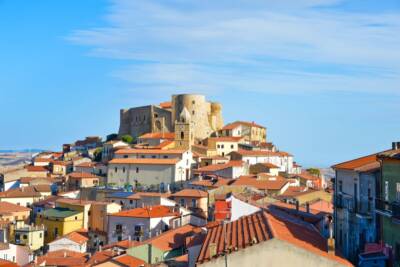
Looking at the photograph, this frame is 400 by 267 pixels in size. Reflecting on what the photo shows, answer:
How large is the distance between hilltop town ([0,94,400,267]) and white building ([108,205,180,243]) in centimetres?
9

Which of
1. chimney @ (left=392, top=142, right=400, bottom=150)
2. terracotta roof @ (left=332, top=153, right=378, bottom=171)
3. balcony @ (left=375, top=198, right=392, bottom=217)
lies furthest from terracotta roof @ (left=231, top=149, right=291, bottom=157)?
balcony @ (left=375, top=198, right=392, bottom=217)

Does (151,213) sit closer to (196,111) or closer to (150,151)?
(150,151)

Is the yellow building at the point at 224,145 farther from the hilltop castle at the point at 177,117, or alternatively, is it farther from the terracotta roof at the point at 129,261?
the terracotta roof at the point at 129,261

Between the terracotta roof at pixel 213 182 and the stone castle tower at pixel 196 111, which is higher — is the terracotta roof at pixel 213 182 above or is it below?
below

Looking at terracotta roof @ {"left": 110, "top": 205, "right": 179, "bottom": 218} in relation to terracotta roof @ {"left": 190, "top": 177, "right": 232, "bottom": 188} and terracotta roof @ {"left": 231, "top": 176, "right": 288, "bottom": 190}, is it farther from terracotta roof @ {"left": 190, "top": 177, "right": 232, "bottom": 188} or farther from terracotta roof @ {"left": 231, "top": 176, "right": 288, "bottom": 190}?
terracotta roof @ {"left": 190, "top": 177, "right": 232, "bottom": 188}

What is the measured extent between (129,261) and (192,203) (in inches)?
1001

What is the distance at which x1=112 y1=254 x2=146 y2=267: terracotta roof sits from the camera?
29.9 metres

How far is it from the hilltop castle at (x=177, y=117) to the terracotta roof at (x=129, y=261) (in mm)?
65431

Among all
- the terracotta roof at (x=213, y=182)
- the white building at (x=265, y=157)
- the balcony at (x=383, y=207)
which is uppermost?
the white building at (x=265, y=157)

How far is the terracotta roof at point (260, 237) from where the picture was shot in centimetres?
1658

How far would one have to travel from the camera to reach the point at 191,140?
93.2 meters

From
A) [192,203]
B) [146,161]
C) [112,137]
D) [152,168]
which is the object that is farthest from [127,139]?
[192,203]

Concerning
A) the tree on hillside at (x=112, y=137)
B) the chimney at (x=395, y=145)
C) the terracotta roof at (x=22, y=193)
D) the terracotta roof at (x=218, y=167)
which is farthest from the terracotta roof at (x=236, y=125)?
the chimney at (x=395, y=145)

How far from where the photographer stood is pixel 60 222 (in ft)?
189
